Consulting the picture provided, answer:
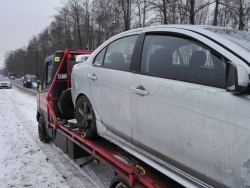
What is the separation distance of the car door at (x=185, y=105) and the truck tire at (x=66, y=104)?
275 cm

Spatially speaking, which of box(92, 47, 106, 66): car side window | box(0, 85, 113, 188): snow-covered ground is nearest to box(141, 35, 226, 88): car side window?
box(92, 47, 106, 66): car side window

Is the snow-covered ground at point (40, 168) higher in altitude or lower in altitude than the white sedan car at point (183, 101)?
lower

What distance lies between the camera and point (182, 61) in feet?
7.40

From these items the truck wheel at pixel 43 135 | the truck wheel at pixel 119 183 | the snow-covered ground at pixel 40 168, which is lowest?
the snow-covered ground at pixel 40 168

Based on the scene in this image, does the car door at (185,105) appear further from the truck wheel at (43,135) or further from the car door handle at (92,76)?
the truck wheel at (43,135)

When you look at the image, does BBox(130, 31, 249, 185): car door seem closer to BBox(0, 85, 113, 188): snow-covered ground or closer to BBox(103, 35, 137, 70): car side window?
BBox(103, 35, 137, 70): car side window

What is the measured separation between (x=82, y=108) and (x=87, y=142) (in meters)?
0.57

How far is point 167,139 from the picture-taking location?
2088mm

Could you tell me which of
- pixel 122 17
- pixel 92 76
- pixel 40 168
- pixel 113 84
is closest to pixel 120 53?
pixel 113 84

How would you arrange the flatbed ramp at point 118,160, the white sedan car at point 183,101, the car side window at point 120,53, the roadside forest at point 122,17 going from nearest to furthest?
the white sedan car at point 183,101
the flatbed ramp at point 118,160
the car side window at point 120,53
the roadside forest at point 122,17

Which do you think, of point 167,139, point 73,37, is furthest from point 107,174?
point 73,37

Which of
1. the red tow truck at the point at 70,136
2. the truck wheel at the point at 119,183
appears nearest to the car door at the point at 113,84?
the red tow truck at the point at 70,136

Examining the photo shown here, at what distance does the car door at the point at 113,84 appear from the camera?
266cm

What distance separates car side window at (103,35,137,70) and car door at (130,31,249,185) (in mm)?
282
